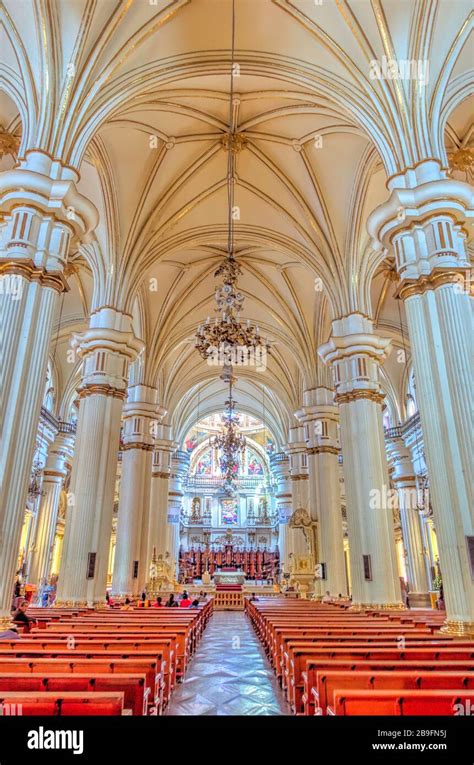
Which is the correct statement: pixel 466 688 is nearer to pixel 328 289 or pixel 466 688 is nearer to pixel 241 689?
pixel 241 689

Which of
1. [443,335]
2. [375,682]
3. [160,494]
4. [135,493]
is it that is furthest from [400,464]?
[375,682]

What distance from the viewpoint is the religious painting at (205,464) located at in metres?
40.0

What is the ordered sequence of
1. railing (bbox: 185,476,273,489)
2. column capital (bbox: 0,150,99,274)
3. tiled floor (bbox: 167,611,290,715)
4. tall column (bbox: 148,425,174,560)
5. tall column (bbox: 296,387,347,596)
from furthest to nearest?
railing (bbox: 185,476,273,489) → tall column (bbox: 148,425,174,560) → tall column (bbox: 296,387,347,596) → column capital (bbox: 0,150,99,274) → tiled floor (bbox: 167,611,290,715)

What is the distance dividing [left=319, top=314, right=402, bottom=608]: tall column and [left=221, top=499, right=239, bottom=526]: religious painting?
89.5 feet

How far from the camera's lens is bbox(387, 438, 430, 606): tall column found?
19.3 meters

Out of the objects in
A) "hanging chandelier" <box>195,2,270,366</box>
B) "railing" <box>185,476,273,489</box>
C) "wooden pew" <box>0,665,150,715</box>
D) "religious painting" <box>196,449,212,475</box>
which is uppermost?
"religious painting" <box>196,449,212,475</box>

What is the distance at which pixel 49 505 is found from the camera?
21000 millimetres

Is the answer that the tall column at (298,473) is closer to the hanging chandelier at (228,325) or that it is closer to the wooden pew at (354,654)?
the hanging chandelier at (228,325)

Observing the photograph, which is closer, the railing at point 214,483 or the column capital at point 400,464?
the column capital at point 400,464

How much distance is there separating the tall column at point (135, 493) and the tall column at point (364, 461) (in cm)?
743

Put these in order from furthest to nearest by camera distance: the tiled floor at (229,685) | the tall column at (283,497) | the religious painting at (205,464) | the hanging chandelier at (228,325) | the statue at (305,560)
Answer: the religious painting at (205,464), the tall column at (283,497), the statue at (305,560), the hanging chandelier at (228,325), the tiled floor at (229,685)

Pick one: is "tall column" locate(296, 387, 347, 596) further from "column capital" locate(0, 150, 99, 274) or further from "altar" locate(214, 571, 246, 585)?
"column capital" locate(0, 150, 99, 274)

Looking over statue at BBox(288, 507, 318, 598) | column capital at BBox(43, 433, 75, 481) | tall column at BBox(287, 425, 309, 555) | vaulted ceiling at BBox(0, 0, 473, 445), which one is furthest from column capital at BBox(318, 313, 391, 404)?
column capital at BBox(43, 433, 75, 481)

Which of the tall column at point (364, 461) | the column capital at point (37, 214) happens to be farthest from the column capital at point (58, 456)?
the column capital at point (37, 214)
